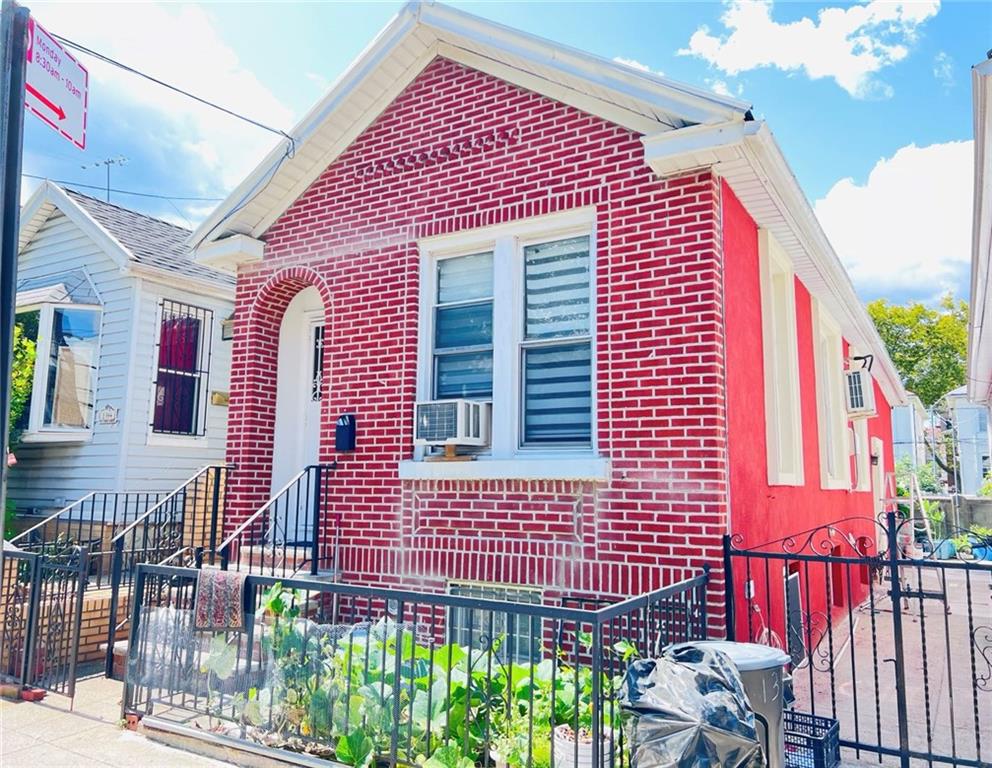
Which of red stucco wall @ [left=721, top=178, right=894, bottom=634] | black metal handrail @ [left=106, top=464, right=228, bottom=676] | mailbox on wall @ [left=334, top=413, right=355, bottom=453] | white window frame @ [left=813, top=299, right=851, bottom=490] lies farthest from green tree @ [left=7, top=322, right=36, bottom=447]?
white window frame @ [left=813, top=299, right=851, bottom=490]

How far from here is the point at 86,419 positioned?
11.3 m

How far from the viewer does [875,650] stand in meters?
3.76

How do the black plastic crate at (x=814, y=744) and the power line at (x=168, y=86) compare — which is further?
the power line at (x=168, y=86)

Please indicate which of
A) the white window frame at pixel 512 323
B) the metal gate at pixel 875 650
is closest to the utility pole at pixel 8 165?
the white window frame at pixel 512 323

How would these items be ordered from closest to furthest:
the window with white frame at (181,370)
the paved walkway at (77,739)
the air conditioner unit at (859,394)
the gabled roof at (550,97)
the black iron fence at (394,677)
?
the black iron fence at (394,677) → the paved walkway at (77,739) → the gabled roof at (550,97) → the air conditioner unit at (859,394) → the window with white frame at (181,370)

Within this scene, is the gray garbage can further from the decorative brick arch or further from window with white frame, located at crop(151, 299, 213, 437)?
window with white frame, located at crop(151, 299, 213, 437)

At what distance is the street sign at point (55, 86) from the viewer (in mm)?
4016

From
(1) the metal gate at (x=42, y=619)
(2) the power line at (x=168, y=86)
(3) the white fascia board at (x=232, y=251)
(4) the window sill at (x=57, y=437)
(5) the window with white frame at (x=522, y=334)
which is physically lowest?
(1) the metal gate at (x=42, y=619)

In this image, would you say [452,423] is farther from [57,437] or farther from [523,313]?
[57,437]

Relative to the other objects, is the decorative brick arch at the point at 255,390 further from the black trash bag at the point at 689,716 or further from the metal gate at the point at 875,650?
the black trash bag at the point at 689,716

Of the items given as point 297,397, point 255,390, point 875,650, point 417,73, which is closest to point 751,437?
point 875,650

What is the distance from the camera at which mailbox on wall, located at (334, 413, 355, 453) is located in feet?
21.8

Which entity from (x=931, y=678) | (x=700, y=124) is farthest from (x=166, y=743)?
(x=931, y=678)

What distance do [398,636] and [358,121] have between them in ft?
16.8
